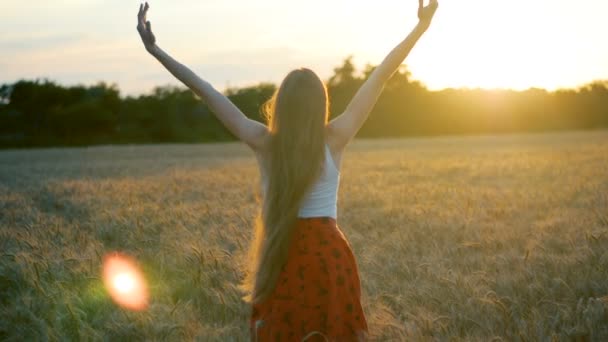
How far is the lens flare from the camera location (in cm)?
436

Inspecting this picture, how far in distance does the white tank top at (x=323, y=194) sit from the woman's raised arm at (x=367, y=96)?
0.10m

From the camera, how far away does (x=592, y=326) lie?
3.53 m

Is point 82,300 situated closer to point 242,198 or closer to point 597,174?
point 242,198

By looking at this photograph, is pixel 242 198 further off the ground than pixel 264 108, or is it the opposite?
pixel 264 108

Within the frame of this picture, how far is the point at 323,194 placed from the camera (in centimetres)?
279

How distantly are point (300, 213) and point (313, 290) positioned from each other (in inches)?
13.1

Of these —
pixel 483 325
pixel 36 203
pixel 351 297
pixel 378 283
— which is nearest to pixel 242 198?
pixel 36 203

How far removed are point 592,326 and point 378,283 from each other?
1.70 meters

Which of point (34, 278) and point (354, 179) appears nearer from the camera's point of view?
point (34, 278)

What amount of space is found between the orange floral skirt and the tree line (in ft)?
131

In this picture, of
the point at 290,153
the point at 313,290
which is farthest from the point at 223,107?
the point at 313,290

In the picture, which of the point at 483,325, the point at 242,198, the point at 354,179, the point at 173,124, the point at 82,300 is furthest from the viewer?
the point at 173,124

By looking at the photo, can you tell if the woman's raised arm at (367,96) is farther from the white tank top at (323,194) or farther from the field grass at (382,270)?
the field grass at (382,270)

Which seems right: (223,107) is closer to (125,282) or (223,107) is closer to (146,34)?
(146,34)
